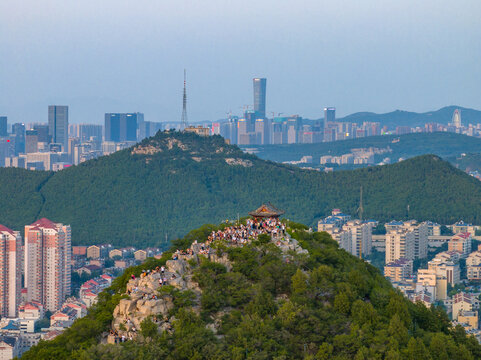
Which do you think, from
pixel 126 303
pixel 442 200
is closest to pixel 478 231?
pixel 442 200

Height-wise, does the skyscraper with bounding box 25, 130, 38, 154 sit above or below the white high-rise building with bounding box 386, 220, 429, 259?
above

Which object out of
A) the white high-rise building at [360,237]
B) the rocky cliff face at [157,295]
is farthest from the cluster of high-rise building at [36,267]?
the rocky cliff face at [157,295]

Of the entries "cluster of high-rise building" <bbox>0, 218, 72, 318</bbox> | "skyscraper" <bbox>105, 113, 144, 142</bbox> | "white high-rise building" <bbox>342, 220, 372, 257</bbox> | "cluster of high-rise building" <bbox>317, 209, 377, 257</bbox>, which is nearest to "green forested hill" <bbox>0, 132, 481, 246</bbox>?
"cluster of high-rise building" <bbox>317, 209, 377, 257</bbox>

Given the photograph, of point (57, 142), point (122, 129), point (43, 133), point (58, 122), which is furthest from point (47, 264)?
point (122, 129)

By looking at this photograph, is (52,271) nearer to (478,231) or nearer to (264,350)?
(478,231)

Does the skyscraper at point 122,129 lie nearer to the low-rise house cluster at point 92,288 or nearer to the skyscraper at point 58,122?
the skyscraper at point 58,122

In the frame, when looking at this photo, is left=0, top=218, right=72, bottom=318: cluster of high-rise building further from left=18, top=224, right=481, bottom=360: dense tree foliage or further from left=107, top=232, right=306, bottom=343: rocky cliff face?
left=107, top=232, right=306, bottom=343: rocky cliff face

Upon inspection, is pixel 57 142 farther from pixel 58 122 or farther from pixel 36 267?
pixel 36 267
